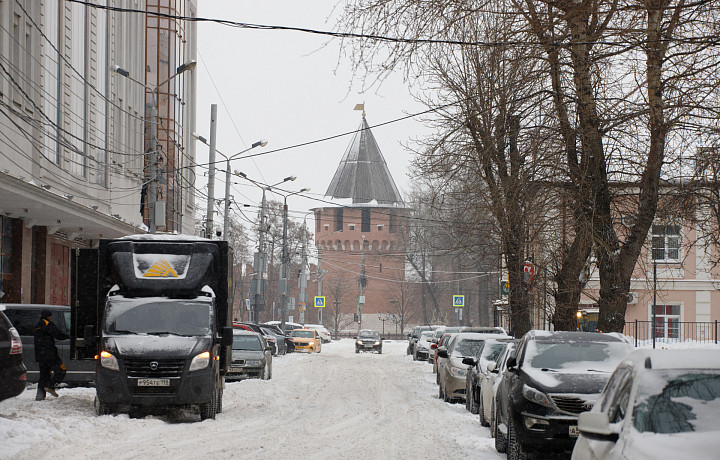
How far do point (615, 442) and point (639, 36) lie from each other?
717 centimetres

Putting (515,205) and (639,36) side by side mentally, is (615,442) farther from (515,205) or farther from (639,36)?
(515,205)

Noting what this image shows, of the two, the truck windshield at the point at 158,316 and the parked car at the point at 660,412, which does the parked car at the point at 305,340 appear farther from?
the parked car at the point at 660,412

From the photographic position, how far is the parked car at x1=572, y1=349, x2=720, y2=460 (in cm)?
569

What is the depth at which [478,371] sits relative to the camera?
Answer: 18172mm

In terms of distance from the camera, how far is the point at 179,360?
16078mm

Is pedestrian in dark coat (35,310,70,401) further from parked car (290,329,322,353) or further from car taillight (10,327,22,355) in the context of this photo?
parked car (290,329,322,353)

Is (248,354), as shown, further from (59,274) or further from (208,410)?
(208,410)

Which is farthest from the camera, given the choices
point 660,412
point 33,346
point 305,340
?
point 305,340

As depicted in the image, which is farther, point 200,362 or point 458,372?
point 458,372

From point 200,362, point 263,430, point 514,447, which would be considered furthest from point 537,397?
point 200,362

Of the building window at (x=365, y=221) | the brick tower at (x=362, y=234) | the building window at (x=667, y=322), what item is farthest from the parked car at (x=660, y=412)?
the building window at (x=365, y=221)

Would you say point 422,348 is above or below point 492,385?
below

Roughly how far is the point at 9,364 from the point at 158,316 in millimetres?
4093

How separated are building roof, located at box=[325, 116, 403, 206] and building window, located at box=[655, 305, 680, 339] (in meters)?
62.8
